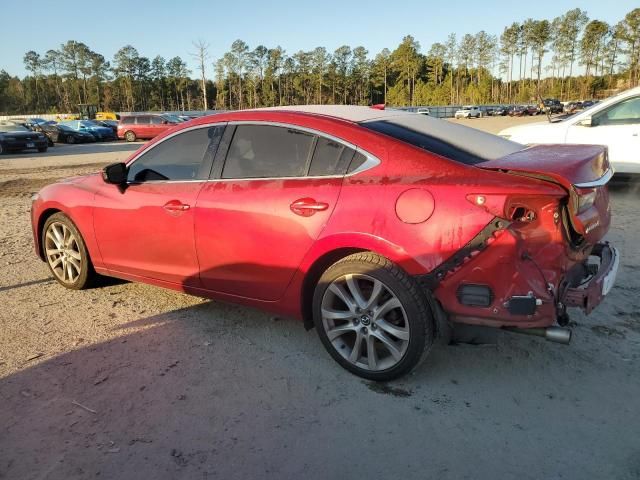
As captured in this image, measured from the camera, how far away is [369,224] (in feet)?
9.64

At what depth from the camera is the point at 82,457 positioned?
2.49 m

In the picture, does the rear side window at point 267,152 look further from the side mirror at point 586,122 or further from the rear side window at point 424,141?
the side mirror at point 586,122

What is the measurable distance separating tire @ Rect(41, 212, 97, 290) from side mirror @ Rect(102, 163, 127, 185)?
79 centimetres

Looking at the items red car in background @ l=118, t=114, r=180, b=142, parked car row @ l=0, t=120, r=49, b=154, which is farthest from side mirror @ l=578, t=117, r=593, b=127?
red car in background @ l=118, t=114, r=180, b=142

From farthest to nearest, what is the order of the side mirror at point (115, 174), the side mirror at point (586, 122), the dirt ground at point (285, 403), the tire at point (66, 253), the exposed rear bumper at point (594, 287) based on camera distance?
the side mirror at point (586, 122) < the tire at point (66, 253) < the side mirror at point (115, 174) < the exposed rear bumper at point (594, 287) < the dirt ground at point (285, 403)

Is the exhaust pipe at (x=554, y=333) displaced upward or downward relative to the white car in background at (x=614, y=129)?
downward

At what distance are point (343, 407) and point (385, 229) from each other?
100 cm

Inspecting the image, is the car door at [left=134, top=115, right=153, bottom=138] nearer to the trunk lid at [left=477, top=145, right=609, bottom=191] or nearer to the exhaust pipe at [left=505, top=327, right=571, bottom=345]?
the trunk lid at [left=477, top=145, right=609, bottom=191]

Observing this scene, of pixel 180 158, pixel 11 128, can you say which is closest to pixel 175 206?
pixel 180 158

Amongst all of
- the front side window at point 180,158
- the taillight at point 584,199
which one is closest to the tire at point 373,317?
the taillight at point 584,199

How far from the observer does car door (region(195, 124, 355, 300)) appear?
3.18 metres

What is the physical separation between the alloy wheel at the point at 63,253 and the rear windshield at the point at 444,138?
3.02 metres

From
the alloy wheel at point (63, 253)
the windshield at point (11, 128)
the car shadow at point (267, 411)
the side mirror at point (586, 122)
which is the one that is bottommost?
the car shadow at point (267, 411)

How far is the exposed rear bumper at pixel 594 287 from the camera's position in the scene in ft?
9.08
